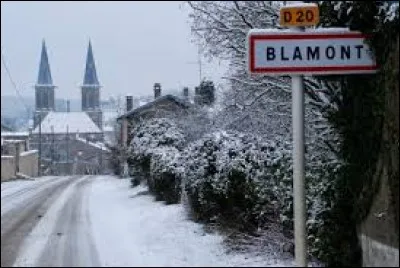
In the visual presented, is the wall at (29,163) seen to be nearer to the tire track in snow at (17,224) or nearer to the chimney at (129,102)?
the tire track in snow at (17,224)

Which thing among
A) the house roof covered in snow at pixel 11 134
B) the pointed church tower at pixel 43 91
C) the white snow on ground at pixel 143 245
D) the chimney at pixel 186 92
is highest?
the chimney at pixel 186 92

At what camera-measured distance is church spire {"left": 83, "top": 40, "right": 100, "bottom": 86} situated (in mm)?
5031

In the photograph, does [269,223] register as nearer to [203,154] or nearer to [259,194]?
[259,194]

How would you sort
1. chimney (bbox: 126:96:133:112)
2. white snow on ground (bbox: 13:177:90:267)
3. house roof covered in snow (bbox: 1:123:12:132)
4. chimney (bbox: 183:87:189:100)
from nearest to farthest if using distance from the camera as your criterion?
1. house roof covered in snow (bbox: 1:123:12:132)
2. white snow on ground (bbox: 13:177:90:267)
3. chimney (bbox: 126:96:133:112)
4. chimney (bbox: 183:87:189:100)

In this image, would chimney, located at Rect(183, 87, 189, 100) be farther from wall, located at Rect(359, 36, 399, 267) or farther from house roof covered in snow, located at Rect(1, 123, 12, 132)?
house roof covered in snow, located at Rect(1, 123, 12, 132)

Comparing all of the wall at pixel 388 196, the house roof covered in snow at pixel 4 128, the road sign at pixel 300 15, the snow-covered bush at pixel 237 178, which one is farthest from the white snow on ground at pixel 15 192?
the snow-covered bush at pixel 237 178

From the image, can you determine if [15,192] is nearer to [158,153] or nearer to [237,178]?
[237,178]

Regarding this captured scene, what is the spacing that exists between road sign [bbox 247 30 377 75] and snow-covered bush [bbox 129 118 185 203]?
9895mm

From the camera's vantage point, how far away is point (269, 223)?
880 cm

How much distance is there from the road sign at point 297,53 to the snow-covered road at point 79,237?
59.9 inches

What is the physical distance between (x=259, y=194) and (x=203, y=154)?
284 centimetres

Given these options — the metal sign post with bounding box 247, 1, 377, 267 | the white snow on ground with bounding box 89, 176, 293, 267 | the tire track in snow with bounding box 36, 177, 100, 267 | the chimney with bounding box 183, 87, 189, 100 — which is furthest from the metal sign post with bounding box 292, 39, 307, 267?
the chimney with bounding box 183, 87, 189, 100

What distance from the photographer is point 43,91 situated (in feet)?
17.0

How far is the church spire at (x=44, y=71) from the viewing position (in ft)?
15.3
